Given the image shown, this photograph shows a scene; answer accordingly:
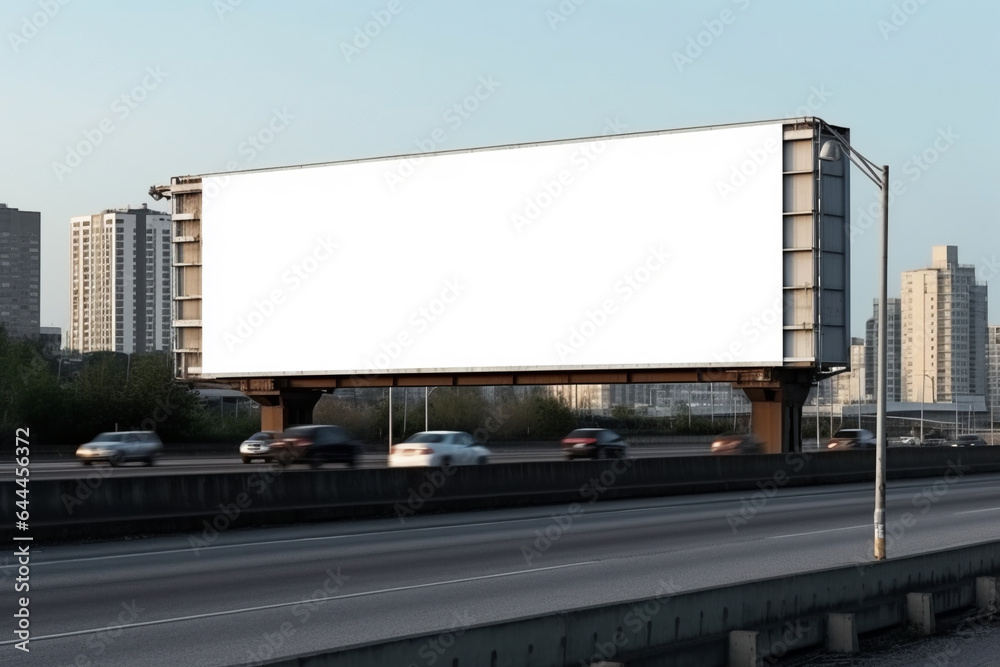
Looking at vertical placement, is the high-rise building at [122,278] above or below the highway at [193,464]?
above

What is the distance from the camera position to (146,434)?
4972 cm

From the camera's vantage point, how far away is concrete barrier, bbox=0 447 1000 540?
67.6 ft

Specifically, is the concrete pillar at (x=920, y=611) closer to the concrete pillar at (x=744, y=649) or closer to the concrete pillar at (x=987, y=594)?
the concrete pillar at (x=987, y=594)

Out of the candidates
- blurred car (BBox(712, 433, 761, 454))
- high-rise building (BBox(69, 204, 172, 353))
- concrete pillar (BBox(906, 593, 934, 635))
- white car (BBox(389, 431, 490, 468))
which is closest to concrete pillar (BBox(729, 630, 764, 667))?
concrete pillar (BBox(906, 593, 934, 635))

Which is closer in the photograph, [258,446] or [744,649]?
[744,649]

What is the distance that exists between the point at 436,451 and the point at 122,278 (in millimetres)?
153824

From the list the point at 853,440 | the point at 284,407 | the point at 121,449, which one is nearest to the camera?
the point at 121,449

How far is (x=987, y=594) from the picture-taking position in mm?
13766

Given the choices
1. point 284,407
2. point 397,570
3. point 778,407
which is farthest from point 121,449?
point 397,570

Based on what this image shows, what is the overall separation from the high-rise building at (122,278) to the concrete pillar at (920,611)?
6898 inches

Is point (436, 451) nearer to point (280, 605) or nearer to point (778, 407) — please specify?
point (778, 407)

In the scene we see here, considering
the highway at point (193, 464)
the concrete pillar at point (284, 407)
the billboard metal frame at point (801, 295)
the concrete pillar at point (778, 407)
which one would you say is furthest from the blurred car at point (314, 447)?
the concrete pillar at point (778, 407)

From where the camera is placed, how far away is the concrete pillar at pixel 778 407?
43.5 metres

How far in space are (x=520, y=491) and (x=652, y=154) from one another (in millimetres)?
18148
